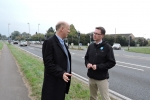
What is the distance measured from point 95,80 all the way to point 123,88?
3.18m

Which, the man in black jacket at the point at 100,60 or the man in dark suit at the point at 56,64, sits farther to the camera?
the man in black jacket at the point at 100,60

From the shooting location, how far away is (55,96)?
9.50 ft

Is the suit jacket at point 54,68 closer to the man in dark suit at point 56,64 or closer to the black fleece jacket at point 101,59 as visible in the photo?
the man in dark suit at point 56,64

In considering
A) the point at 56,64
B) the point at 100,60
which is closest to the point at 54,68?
the point at 56,64

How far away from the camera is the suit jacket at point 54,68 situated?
2.77 m

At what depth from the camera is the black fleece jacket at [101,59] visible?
11.5 feet

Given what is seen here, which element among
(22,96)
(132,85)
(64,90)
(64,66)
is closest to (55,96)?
(64,90)

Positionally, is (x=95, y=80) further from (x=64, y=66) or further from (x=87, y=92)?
(x=87, y=92)

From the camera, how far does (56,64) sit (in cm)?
282

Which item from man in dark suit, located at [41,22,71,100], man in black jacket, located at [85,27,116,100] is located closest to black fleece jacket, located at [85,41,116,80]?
man in black jacket, located at [85,27,116,100]

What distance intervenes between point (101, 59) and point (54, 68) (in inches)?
45.5

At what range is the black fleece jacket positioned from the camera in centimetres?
349

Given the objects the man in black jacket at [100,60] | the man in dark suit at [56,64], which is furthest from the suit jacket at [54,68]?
the man in black jacket at [100,60]

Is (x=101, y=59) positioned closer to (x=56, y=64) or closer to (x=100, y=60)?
(x=100, y=60)
